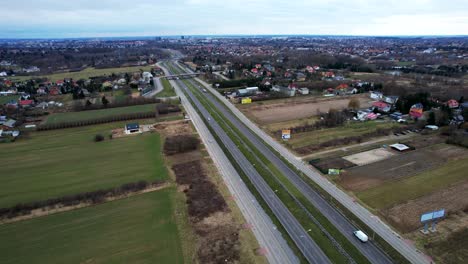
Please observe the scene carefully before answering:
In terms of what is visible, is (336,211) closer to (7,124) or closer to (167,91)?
(7,124)

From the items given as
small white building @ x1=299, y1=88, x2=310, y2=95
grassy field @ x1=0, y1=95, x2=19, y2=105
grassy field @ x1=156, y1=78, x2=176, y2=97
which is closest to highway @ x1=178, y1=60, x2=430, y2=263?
small white building @ x1=299, y1=88, x2=310, y2=95

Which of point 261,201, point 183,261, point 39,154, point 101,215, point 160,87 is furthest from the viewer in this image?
point 160,87

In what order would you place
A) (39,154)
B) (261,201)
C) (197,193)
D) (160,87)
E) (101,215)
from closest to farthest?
(101,215)
(261,201)
(197,193)
(39,154)
(160,87)

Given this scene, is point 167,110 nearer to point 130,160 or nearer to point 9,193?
point 130,160

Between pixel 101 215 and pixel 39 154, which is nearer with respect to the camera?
pixel 101 215

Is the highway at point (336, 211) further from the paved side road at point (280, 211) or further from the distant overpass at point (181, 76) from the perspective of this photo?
the distant overpass at point (181, 76)

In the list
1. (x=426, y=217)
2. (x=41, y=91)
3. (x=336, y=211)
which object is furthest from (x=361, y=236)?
(x=41, y=91)

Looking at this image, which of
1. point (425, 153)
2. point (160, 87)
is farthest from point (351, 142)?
point (160, 87)
